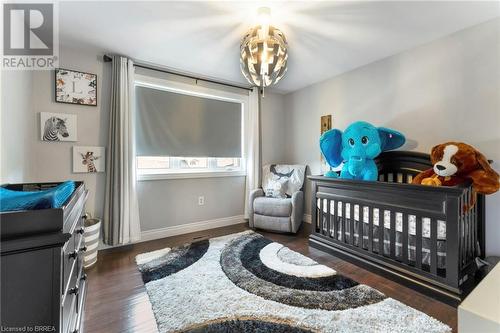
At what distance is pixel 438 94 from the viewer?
7.22ft

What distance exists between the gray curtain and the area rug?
1.43ft

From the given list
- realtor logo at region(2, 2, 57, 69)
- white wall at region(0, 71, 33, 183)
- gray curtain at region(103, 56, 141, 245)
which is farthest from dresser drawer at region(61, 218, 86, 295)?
gray curtain at region(103, 56, 141, 245)

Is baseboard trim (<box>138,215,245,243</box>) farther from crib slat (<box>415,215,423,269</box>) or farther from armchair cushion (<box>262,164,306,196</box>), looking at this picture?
crib slat (<box>415,215,423,269</box>)

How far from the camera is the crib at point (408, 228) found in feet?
5.10

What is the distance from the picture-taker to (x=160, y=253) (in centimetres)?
236

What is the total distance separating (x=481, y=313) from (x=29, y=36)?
3.14 m

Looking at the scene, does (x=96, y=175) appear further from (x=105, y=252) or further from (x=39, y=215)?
(x=39, y=215)

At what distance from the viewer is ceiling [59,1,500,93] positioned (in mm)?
1701

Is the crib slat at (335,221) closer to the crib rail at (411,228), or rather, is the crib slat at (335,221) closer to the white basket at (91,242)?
the crib rail at (411,228)

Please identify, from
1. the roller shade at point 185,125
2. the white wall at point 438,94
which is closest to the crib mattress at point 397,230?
the white wall at point 438,94

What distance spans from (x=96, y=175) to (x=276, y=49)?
7.52 feet

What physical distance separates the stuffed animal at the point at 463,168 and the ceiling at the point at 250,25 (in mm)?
1106

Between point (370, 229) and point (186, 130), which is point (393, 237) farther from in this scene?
point (186, 130)

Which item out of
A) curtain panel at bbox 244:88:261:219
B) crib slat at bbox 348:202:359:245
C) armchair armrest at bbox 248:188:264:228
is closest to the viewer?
crib slat at bbox 348:202:359:245
